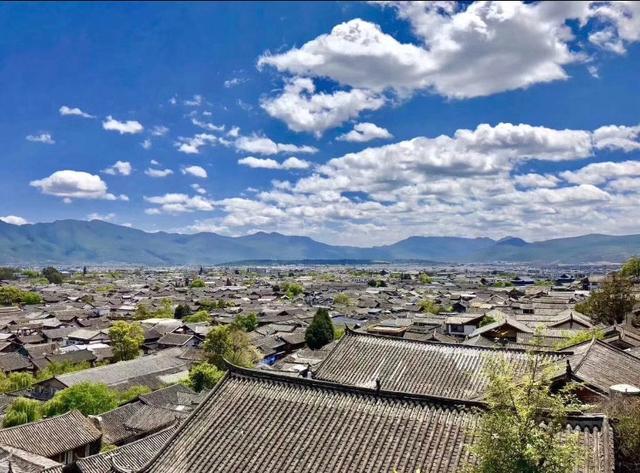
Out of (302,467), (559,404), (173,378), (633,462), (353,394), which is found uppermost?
(559,404)

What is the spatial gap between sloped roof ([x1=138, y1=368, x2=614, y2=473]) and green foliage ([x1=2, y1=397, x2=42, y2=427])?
2777 centimetres

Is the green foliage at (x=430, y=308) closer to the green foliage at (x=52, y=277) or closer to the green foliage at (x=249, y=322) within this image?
the green foliage at (x=249, y=322)

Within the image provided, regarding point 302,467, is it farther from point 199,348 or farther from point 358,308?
point 358,308

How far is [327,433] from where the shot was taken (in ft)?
34.6

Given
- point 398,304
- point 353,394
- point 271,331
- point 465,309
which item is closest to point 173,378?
point 271,331

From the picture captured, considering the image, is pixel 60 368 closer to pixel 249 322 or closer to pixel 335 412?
pixel 249 322

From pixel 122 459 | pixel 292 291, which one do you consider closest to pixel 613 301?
pixel 122 459

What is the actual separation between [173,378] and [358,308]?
52275 mm

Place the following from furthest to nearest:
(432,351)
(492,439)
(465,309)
A: (465,309) → (432,351) → (492,439)

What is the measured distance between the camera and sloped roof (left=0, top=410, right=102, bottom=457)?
2688 cm

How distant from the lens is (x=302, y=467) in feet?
32.3

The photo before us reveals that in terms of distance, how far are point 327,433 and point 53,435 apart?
78.3ft

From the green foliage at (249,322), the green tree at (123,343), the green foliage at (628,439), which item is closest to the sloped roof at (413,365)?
the green foliage at (628,439)

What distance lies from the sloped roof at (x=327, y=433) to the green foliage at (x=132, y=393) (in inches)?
1228
